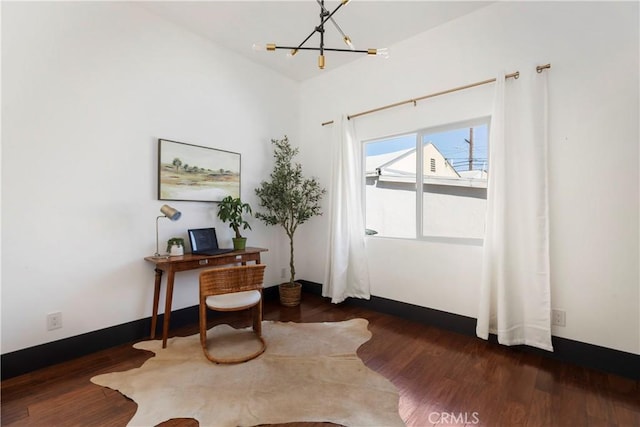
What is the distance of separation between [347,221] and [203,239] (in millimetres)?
1681

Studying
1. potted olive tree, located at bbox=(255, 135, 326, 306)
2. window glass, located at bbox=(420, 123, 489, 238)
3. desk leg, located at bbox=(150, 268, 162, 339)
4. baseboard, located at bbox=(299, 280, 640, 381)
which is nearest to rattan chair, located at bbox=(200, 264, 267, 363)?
desk leg, located at bbox=(150, 268, 162, 339)

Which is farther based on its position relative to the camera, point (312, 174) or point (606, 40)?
point (312, 174)

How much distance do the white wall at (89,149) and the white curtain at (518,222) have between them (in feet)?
9.45

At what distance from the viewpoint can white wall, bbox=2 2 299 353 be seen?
204cm

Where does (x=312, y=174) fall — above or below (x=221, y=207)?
above

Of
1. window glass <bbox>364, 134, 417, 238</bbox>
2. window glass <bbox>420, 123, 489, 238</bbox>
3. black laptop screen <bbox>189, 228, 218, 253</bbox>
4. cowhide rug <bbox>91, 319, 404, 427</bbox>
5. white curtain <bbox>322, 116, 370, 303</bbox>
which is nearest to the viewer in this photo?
cowhide rug <bbox>91, 319, 404, 427</bbox>

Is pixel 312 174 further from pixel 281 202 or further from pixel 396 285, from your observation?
pixel 396 285

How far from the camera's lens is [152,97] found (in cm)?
273

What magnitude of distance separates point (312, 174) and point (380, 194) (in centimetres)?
107

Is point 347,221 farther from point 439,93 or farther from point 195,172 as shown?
point 195,172

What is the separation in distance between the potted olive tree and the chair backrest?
4.00 feet

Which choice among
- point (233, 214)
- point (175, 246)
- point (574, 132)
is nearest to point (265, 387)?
point (175, 246)

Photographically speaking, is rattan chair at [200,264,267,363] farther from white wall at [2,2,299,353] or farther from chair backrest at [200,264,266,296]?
white wall at [2,2,299,353]

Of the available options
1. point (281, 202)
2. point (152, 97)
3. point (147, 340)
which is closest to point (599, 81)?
point (281, 202)
